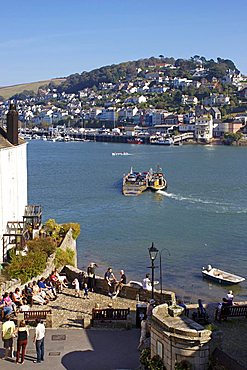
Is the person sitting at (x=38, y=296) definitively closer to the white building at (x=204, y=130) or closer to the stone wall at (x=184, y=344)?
Result: the stone wall at (x=184, y=344)

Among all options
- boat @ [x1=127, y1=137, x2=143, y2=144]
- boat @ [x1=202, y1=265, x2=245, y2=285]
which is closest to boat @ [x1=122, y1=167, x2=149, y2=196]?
boat @ [x1=202, y1=265, x2=245, y2=285]

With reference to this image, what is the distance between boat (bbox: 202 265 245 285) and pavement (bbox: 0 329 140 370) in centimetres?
1118

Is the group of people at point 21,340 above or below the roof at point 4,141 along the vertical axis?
below

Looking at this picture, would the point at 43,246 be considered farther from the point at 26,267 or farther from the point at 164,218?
the point at 164,218

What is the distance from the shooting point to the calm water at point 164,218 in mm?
24328

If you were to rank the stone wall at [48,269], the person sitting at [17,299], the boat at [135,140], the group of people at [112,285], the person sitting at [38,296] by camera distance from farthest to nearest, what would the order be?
the boat at [135,140]
the group of people at [112,285]
the stone wall at [48,269]
the person sitting at [38,296]
the person sitting at [17,299]

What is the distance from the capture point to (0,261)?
56.2 ft

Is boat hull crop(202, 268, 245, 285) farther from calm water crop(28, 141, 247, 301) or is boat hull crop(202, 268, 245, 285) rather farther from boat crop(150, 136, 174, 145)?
boat crop(150, 136, 174, 145)

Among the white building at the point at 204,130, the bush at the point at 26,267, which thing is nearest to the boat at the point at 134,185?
the bush at the point at 26,267

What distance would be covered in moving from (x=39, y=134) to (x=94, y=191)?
122 metres

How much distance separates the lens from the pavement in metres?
9.48

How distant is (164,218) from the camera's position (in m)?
37.6

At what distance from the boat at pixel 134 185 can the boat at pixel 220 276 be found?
89.4 ft

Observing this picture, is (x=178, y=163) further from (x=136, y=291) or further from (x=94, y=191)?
(x=136, y=291)
